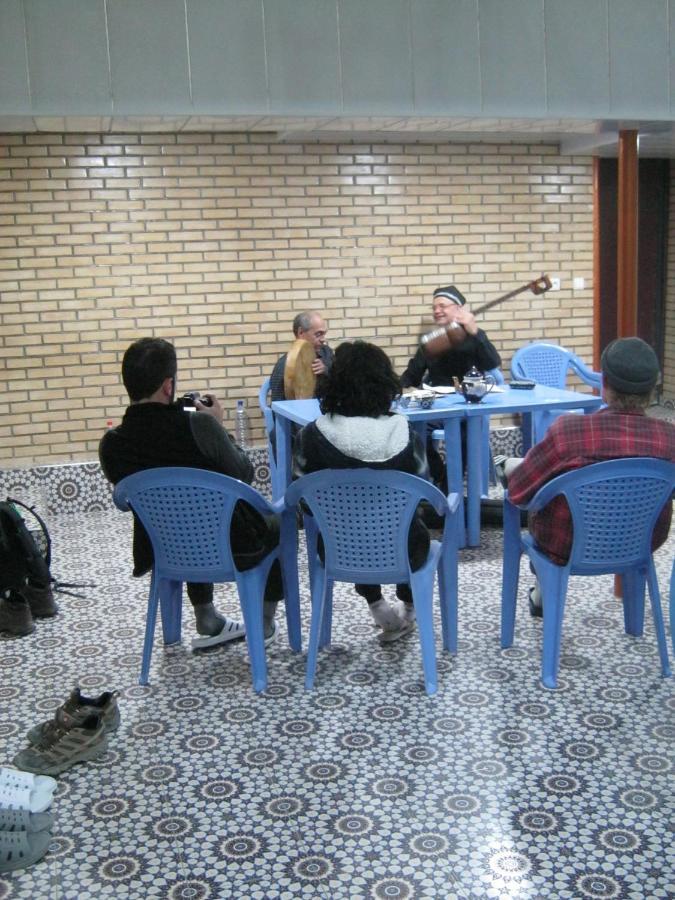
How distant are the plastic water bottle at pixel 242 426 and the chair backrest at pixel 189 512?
11.6ft

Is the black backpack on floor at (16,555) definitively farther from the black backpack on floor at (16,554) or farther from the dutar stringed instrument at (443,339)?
the dutar stringed instrument at (443,339)

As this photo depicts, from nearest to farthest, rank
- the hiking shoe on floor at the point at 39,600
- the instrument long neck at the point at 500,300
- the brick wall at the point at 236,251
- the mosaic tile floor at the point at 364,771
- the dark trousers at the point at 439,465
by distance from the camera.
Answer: the mosaic tile floor at the point at 364,771 → the hiking shoe on floor at the point at 39,600 → the dark trousers at the point at 439,465 → the brick wall at the point at 236,251 → the instrument long neck at the point at 500,300

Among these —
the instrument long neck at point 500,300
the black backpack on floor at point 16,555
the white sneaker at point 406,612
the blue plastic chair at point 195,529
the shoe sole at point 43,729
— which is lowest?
the shoe sole at point 43,729

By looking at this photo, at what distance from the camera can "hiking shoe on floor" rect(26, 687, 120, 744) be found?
3279 mm

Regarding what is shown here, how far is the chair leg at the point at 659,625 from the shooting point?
3768 mm

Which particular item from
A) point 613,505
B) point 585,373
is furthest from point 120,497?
point 585,373

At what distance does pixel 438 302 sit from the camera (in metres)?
6.43

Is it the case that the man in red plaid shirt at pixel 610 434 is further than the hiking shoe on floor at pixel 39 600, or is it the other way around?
the hiking shoe on floor at pixel 39 600

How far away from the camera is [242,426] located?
7285 mm

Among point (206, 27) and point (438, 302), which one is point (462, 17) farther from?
point (438, 302)

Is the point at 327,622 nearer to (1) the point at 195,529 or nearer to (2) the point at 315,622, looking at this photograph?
(2) the point at 315,622

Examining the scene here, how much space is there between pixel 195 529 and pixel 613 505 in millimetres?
1568

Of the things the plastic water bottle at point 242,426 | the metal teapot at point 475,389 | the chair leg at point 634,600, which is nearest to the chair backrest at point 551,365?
the metal teapot at point 475,389

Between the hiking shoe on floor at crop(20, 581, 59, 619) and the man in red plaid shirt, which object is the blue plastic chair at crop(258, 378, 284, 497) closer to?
the hiking shoe on floor at crop(20, 581, 59, 619)
